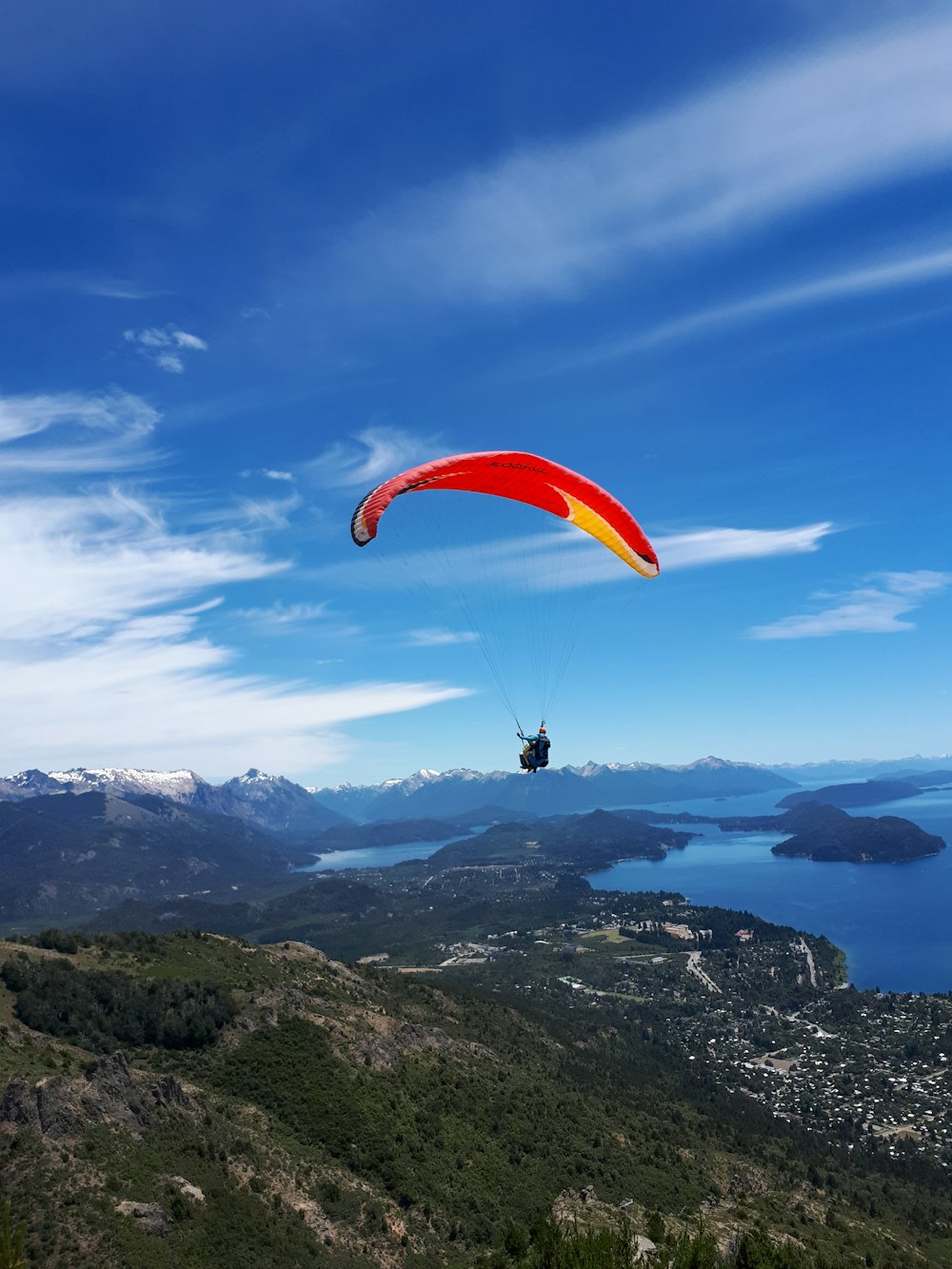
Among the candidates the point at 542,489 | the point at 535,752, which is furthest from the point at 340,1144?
the point at 542,489

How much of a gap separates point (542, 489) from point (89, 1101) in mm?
43940

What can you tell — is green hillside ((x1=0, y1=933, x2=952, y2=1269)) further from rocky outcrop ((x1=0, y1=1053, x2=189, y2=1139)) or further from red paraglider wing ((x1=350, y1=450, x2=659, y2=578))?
red paraglider wing ((x1=350, y1=450, x2=659, y2=578))

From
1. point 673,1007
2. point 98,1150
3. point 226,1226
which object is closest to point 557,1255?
point 226,1226

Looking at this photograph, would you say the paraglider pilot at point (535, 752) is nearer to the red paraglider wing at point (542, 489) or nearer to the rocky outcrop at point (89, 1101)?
the red paraglider wing at point (542, 489)

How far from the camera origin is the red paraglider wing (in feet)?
117

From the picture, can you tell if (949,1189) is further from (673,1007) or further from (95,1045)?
(95,1045)

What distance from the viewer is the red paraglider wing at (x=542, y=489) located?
35.7 m

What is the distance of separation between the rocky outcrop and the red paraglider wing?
37.4 metres

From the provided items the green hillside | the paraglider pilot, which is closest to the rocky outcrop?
the green hillside

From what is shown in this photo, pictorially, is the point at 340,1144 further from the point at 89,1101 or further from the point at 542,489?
the point at 542,489

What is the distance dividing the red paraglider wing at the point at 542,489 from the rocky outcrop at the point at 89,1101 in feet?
123

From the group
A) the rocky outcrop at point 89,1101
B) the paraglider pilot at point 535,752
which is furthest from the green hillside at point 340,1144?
the paraglider pilot at point 535,752

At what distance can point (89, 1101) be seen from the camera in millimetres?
42406

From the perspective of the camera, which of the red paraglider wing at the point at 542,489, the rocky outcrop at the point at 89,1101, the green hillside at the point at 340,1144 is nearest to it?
the red paraglider wing at the point at 542,489
